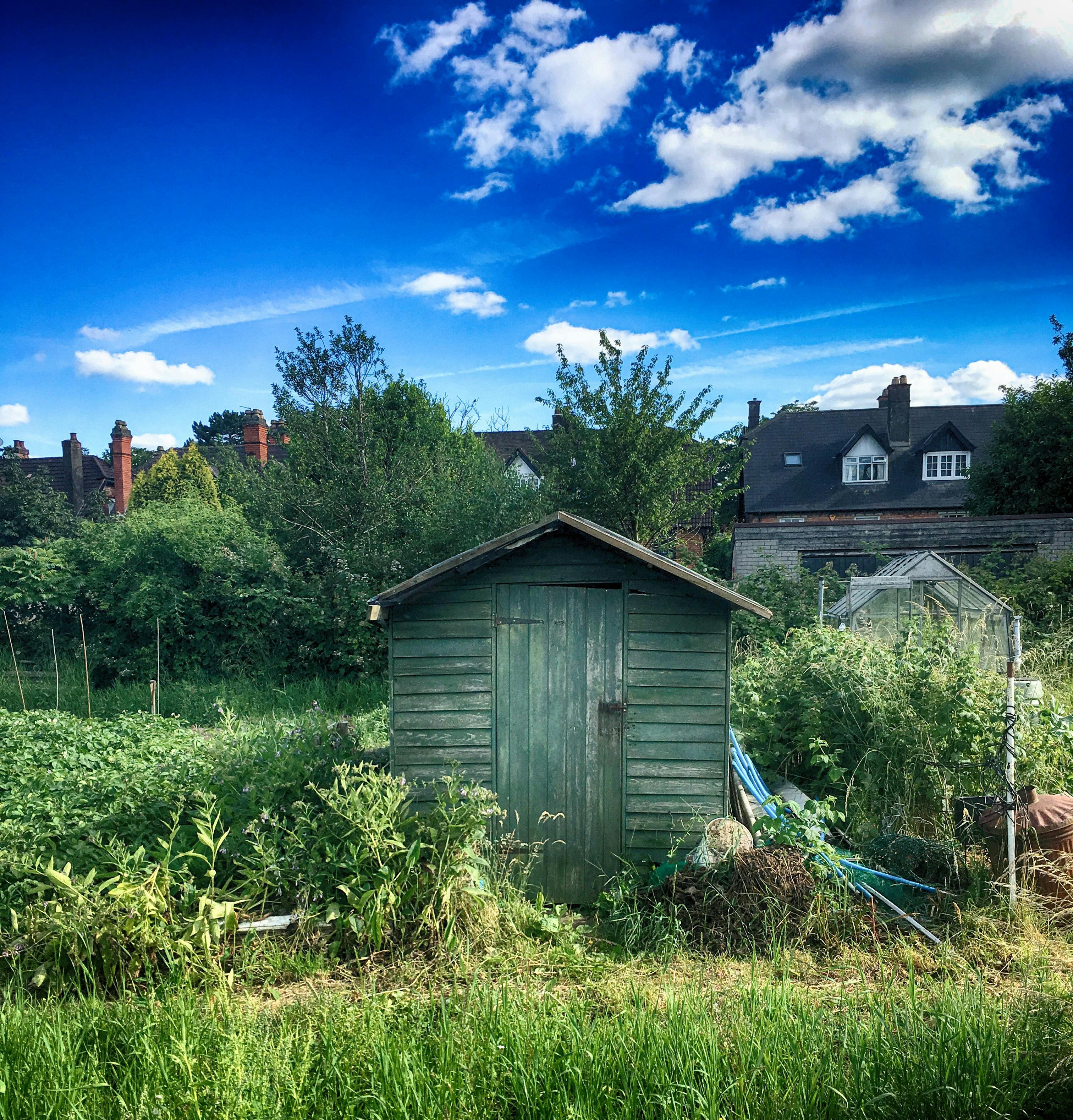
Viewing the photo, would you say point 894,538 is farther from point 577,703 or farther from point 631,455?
point 577,703

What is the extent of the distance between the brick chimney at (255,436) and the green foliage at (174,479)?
192 cm

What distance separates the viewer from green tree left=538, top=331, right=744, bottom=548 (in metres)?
16.7

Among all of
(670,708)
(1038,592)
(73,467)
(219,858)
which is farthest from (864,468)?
(73,467)

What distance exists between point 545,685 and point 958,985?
10.7 ft

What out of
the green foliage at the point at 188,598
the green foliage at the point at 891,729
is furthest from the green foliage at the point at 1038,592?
the green foliage at the point at 188,598

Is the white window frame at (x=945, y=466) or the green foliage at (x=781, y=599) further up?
the white window frame at (x=945, y=466)

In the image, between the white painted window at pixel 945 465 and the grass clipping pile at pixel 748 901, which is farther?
the white painted window at pixel 945 465

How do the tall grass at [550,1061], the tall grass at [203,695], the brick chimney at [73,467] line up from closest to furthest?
the tall grass at [550,1061], the tall grass at [203,695], the brick chimney at [73,467]

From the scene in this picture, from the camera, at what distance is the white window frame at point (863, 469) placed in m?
31.6

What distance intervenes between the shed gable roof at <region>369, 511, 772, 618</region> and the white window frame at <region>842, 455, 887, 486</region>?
28.5 meters

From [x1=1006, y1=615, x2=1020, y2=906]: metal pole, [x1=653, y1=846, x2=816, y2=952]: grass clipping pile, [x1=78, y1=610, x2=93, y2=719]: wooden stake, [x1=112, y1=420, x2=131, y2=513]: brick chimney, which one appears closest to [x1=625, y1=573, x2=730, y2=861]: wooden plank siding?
[x1=653, y1=846, x2=816, y2=952]: grass clipping pile

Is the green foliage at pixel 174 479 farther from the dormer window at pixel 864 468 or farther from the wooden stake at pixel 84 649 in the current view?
the dormer window at pixel 864 468

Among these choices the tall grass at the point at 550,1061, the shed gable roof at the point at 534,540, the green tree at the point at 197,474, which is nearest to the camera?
the tall grass at the point at 550,1061

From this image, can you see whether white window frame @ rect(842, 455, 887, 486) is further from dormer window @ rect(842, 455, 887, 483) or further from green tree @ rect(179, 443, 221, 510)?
green tree @ rect(179, 443, 221, 510)
